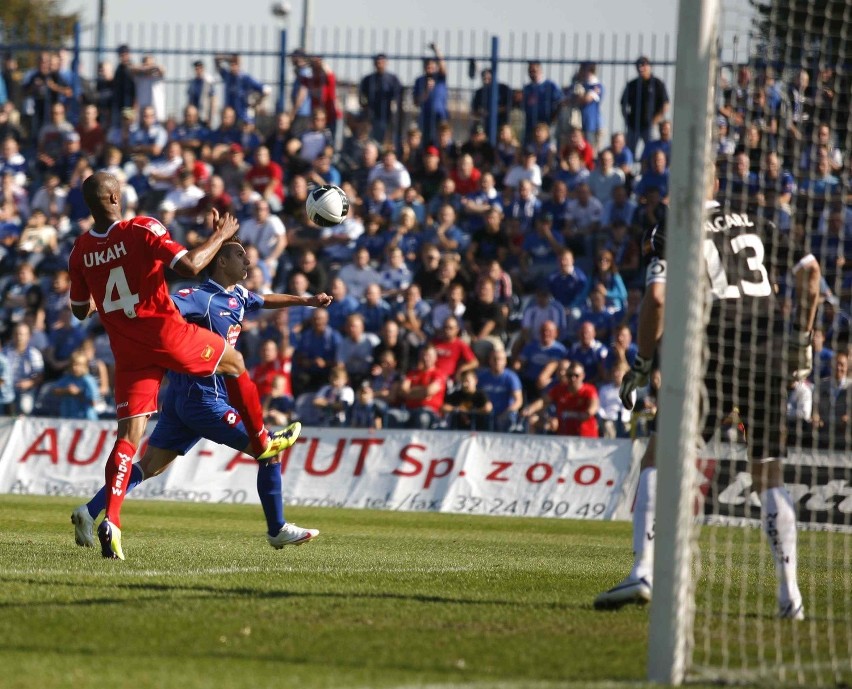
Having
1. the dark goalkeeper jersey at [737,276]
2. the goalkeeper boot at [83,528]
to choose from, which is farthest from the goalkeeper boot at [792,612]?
the goalkeeper boot at [83,528]

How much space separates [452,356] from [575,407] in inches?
74.7

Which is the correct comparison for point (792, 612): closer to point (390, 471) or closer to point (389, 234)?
point (390, 471)

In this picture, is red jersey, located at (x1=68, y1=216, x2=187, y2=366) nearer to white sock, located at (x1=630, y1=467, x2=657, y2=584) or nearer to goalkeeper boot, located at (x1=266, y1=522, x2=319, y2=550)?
goalkeeper boot, located at (x1=266, y1=522, x2=319, y2=550)

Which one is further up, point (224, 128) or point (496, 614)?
point (224, 128)

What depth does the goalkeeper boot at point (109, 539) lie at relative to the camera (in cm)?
895

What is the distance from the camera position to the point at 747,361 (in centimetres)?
754

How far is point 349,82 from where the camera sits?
25469 mm

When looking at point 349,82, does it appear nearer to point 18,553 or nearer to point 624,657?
point 18,553

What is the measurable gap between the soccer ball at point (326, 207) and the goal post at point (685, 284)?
6.65 meters

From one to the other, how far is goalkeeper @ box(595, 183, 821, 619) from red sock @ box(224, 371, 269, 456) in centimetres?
311

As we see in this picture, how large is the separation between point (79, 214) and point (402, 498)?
29.8 feet

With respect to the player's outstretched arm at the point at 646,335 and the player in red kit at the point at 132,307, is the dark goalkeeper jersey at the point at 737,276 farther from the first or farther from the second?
the player in red kit at the point at 132,307

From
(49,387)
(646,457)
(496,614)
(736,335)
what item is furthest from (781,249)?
(49,387)

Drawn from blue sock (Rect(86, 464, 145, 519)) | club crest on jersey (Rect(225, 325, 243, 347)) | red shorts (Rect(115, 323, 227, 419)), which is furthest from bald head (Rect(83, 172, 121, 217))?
blue sock (Rect(86, 464, 145, 519))
